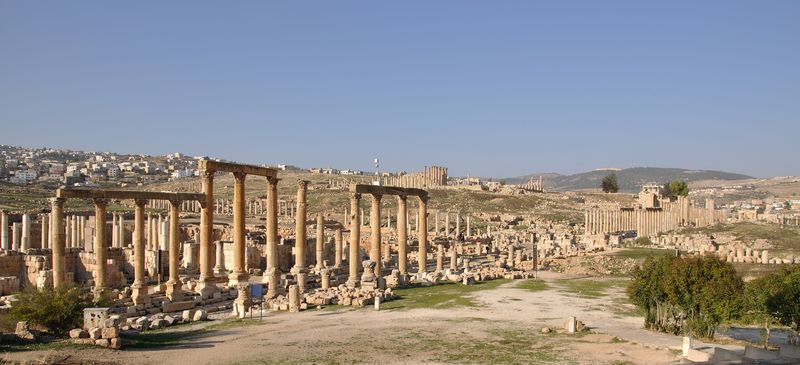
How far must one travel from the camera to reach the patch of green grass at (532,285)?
39.5 meters

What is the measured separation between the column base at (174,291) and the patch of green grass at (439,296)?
8712 mm

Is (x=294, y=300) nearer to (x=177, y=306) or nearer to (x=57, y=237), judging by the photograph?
(x=177, y=306)

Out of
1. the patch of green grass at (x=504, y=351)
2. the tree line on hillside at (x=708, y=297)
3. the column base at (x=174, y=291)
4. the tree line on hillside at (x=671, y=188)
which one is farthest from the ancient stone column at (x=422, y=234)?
the tree line on hillside at (x=671, y=188)

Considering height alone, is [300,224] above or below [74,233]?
above

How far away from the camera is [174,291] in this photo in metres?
33.6

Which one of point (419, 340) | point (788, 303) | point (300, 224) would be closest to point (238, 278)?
point (300, 224)

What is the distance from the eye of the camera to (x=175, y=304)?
32.4 m

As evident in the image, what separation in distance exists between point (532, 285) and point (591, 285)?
3330mm

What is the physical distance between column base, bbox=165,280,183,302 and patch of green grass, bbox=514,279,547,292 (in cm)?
1675

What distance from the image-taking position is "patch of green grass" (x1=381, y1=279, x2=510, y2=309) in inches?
1297

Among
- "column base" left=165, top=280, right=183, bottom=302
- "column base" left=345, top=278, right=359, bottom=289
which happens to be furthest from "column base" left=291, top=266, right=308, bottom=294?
"column base" left=165, top=280, right=183, bottom=302

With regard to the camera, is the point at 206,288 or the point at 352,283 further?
the point at 352,283

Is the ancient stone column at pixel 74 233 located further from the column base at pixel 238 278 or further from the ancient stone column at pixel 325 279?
the ancient stone column at pixel 325 279

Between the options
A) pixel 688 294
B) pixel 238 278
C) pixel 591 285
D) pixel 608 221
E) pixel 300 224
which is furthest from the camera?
pixel 608 221
